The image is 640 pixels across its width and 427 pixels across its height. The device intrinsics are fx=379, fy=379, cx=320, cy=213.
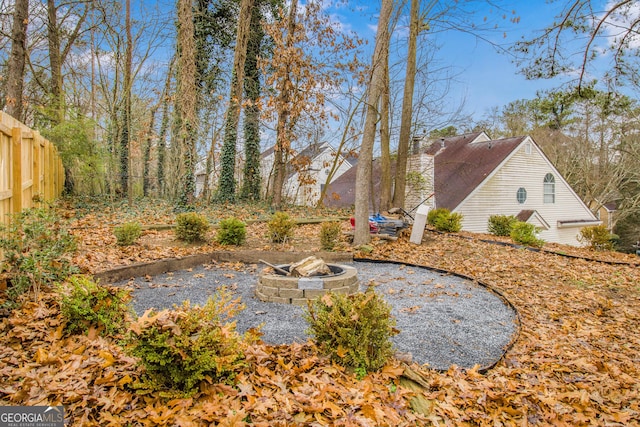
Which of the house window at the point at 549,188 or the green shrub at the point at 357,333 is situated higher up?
the house window at the point at 549,188

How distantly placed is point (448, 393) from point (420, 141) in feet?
45.5

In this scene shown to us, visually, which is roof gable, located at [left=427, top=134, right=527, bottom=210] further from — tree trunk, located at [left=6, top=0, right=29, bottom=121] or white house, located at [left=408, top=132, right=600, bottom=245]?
tree trunk, located at [left=6, top=0, right=29, bottom=121]

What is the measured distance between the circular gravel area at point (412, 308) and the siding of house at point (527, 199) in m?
10.6

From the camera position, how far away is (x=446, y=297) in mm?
5434

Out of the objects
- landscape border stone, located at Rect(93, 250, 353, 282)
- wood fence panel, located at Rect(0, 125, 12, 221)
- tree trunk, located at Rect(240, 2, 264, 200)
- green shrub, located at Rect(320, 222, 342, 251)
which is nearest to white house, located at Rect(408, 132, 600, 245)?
tree trunk, located at Rect(240, 2, 264, 200)

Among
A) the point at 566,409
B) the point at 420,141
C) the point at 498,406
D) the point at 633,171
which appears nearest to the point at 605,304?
the point at 566,409

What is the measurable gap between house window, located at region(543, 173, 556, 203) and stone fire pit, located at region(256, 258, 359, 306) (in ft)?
56.0

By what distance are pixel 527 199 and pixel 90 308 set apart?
1894 centimetres

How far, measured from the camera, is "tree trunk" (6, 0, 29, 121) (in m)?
9.73

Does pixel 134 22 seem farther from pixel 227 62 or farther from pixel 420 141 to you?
pixel 420 141

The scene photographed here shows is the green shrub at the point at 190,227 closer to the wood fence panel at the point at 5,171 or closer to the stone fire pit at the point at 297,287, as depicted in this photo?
the stone fire pit at the point at 297,287

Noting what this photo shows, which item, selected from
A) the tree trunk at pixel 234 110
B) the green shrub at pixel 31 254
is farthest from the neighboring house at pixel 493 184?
the green shrub at pixel 31 254

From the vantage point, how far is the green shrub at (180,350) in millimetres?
2209

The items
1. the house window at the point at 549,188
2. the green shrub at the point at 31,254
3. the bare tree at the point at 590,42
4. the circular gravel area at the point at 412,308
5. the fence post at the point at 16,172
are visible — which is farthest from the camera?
the house window at the point at 549,188
